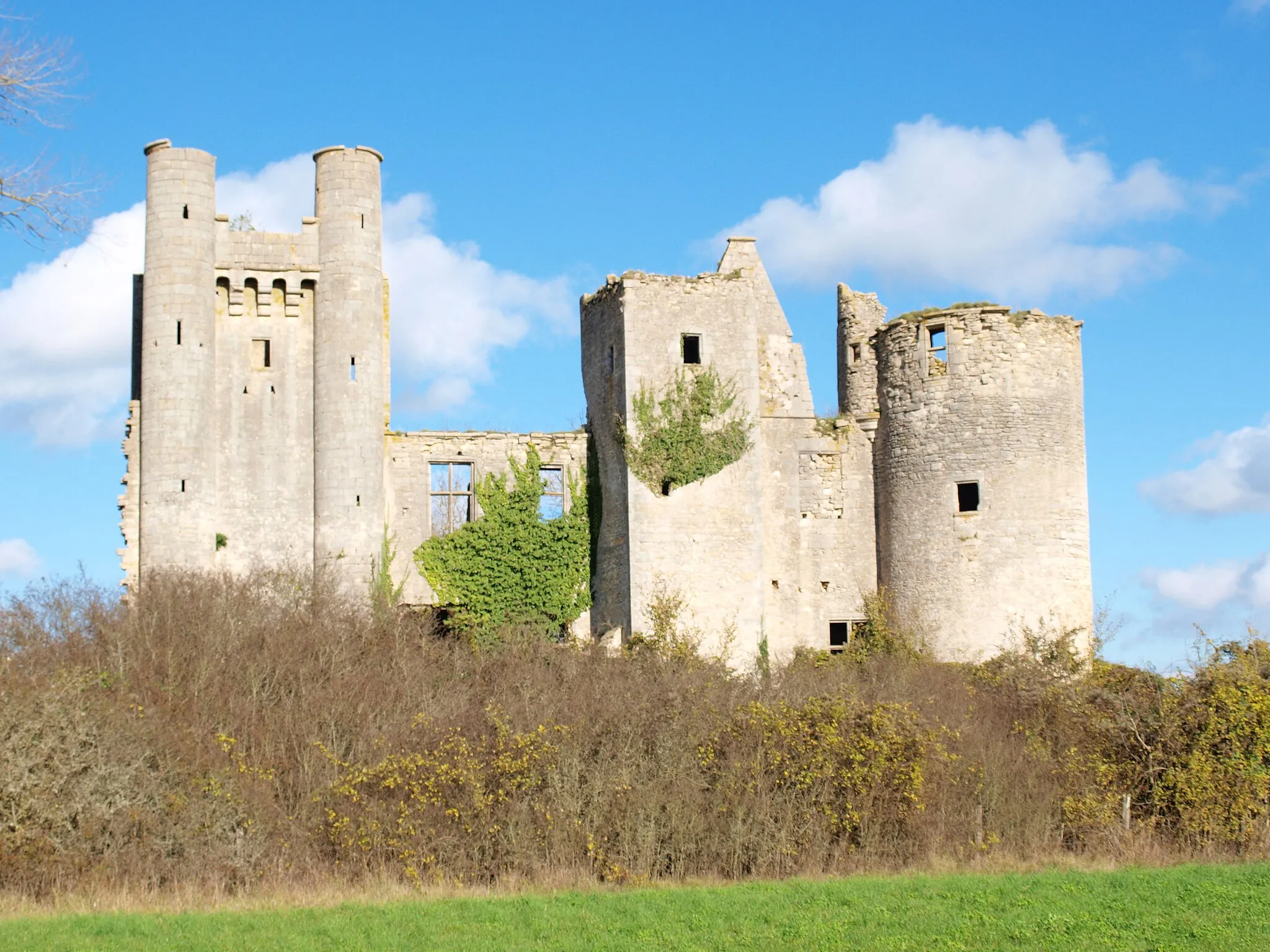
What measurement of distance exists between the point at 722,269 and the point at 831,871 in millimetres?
16007

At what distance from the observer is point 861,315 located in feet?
117

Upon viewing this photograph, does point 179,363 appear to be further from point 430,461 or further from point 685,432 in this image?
point 685,432

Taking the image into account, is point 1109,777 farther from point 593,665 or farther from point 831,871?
point 593,665

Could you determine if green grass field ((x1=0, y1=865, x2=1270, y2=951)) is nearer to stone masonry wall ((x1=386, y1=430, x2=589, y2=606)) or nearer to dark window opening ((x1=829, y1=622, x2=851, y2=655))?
dark window opening ((x1=829, y1=622, x2=851, y2=655))

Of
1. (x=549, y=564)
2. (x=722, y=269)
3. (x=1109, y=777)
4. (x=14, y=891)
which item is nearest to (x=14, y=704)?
(x=14, y=891)

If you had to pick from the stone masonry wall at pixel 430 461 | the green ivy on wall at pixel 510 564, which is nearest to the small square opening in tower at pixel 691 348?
the stone masonry wall at pixel 430 461

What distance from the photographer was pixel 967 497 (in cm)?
Result: 3161

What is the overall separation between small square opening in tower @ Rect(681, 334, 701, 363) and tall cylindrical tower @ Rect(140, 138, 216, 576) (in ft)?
30.6

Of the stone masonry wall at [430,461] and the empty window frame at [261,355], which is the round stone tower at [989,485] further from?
the empty window frame at [261,355]

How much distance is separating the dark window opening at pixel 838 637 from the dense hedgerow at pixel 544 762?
4.27 meters

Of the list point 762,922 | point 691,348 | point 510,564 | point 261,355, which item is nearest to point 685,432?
point 691,348

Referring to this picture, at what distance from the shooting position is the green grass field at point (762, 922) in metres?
18.0

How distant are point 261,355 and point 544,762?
12.6 m

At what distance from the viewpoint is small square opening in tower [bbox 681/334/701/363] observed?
1284 inches
